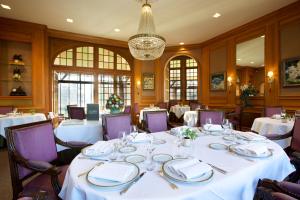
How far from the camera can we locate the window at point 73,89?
23.9ft

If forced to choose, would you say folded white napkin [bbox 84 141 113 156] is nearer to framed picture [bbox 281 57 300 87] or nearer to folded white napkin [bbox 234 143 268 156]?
folded white napkin [bbox 234 143 268 156]

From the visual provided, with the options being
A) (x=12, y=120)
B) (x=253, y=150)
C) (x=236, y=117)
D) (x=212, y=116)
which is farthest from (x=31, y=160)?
(x=236, y=117)

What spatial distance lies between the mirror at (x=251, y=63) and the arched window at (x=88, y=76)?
16.0ft

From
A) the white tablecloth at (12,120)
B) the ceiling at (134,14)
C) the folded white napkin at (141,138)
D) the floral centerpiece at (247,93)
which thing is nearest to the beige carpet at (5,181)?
the white tablecloth at (12,120)

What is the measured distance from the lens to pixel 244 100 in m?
6.12

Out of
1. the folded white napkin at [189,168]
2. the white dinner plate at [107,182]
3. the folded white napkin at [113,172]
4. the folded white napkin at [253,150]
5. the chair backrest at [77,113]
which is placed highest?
the chair backrest at [77,113]

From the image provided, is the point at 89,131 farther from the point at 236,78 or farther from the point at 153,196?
the point at 236,78

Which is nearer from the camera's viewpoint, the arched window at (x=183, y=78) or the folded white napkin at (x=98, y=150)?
the folded white napkin at (x=98, y=150)

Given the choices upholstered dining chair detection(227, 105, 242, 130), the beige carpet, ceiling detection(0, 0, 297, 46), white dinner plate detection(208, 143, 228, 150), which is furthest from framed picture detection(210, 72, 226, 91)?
the beige carpet

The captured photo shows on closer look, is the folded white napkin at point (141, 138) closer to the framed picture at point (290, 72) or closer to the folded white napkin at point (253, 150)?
the folded white napkin at point (253, 150)

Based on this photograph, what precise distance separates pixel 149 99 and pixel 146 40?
16.5 feet

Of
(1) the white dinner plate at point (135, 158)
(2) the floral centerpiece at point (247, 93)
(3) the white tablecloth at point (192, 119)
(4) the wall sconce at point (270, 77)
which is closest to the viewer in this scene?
(1) the white dinner plate at point (135, 158)

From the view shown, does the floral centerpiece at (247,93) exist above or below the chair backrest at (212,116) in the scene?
above

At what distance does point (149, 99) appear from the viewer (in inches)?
336
